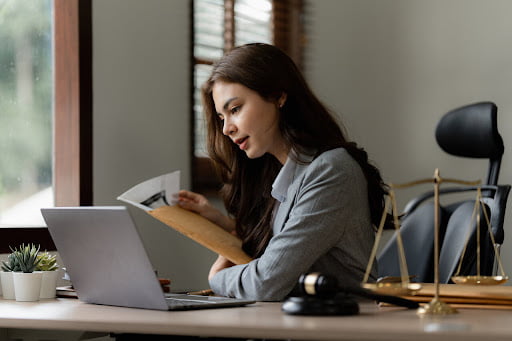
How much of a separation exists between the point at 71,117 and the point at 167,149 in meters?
0.42

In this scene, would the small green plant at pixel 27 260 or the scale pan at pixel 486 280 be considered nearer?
the scale pan at pixel 486 280

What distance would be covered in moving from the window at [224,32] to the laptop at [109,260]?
42.9 inches

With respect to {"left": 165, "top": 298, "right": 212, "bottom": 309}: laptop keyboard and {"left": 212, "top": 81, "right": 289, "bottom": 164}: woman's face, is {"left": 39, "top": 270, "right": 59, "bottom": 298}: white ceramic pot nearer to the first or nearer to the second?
{"left": 165, "top": 298, "right": 212, "bottom": 309}: laptop keyboard

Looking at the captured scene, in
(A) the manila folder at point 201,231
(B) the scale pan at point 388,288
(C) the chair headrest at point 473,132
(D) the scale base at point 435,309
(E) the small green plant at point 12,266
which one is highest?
(C) the chair headrest at point 473,132

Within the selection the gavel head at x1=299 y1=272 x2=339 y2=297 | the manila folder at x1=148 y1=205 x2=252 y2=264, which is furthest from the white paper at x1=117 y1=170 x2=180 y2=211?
the gavel head at x1=299 y1=272 x2=339 y2=297

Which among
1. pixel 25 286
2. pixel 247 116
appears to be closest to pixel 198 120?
pixel 247 116

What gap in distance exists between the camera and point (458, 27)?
3.29m

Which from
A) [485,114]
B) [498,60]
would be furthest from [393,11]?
[485,114]

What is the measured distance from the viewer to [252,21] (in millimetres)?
3125

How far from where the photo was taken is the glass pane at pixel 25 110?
7.12 feet

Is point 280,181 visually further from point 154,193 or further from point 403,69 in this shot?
point 403,69

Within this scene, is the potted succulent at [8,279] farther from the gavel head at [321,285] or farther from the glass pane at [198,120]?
the glass pane at [198,120]

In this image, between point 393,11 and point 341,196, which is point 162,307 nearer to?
point 341,196

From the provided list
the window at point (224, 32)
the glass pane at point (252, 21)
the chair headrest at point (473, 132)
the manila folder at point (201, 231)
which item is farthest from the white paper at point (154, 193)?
the glass pane at point (252, 21)
